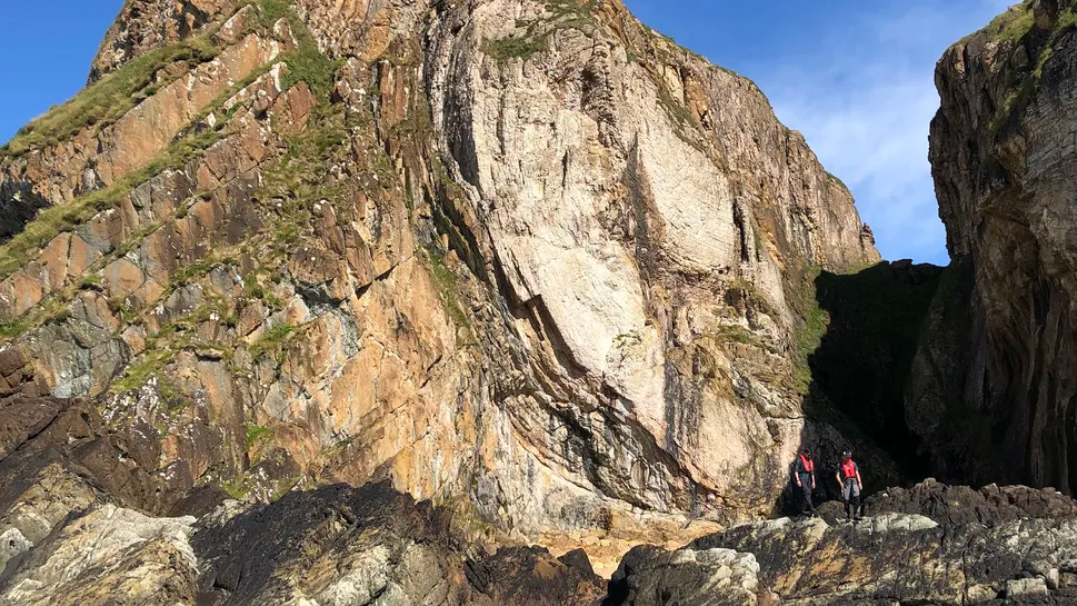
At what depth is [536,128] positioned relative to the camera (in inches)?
1281

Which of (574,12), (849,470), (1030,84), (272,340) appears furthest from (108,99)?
(1030,84)

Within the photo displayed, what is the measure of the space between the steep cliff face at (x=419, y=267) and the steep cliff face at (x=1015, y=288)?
369 centimetres

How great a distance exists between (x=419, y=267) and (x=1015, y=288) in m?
16.0

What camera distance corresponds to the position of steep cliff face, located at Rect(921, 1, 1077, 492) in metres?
23.4

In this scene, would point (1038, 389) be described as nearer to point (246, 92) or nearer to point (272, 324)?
point (272, 324)

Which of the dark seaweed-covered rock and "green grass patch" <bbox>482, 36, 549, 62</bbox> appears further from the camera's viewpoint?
"green grass patch" <bbox>482, 36, 549, 62</bbox>

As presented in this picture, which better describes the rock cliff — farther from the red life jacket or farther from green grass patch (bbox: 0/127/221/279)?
the red life jacket

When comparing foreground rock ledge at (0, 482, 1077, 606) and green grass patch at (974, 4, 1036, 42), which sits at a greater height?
green grass patch at (974, 4, 1036, 42)

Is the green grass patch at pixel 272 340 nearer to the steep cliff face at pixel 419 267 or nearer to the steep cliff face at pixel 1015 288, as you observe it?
the steep cliff face at pixel 419 267

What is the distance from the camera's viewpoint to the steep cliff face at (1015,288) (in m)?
23.4

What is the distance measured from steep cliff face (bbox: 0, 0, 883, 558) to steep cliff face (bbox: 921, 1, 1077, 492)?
3.69 m

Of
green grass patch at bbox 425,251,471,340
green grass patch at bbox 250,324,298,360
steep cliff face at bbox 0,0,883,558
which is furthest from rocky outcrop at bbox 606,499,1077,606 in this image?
green grass patch at bbox 425,251,471,340

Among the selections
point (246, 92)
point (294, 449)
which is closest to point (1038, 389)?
point (294, 449)

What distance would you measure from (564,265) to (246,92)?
35.0ft
